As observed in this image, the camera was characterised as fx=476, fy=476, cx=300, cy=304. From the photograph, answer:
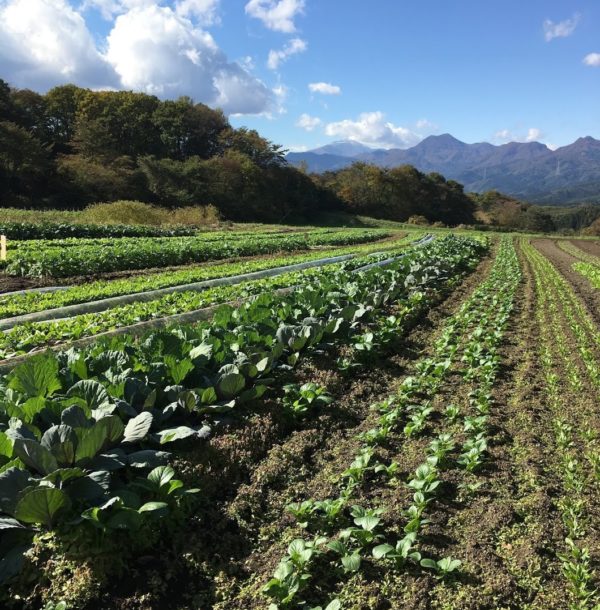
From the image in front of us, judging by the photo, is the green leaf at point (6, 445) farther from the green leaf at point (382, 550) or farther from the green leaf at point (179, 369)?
the green leaf at point (382, 550)

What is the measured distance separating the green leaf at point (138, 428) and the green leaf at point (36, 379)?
0.83 m

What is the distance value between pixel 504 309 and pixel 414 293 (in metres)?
1.81

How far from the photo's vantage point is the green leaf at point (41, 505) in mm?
2430

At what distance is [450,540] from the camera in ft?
9.98

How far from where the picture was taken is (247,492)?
350 cm

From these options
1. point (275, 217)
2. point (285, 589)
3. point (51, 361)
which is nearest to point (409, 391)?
point (285, 589)

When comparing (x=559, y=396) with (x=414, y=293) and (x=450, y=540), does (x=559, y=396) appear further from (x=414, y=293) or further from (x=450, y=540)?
(x=414, y=293)

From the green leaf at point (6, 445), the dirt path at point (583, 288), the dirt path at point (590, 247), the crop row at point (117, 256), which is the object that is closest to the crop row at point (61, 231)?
the crop row at point (117, 256)

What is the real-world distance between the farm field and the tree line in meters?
39.0

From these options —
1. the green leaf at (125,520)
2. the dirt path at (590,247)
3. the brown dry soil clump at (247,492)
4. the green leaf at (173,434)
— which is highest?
the dirt path at (590,247)

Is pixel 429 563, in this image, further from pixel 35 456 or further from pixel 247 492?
pixel 35 456

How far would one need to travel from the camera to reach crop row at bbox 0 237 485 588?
8.63ft

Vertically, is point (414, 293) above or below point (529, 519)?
above

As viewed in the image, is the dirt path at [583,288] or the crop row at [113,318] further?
the dirt path at [583,288]
